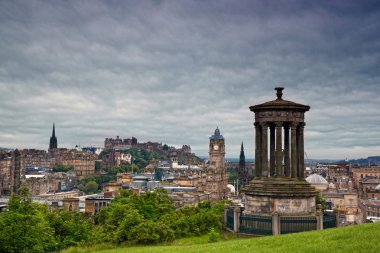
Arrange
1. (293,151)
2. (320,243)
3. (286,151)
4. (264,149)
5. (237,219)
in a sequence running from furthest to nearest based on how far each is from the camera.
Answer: (286,151) → (264,149) → (293,151) → (237,219) → (320,243)

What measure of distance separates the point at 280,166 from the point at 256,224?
3383mm

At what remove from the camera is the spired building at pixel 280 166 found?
21438 millimetres

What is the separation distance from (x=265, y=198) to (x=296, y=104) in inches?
205

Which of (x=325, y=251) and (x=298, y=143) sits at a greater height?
(x=298, y=143)

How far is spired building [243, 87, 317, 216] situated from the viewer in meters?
21.4

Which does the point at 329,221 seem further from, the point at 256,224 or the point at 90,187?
the point at 90,187

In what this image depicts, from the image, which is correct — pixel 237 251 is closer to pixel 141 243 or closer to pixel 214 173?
pixel 141 243

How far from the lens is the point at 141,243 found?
24.1 m

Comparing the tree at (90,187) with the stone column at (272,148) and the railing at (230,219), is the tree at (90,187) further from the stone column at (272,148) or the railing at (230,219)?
the railing at (230,219)

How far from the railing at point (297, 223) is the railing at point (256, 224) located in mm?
631

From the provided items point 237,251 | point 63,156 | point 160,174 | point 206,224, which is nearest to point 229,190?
point 160,174

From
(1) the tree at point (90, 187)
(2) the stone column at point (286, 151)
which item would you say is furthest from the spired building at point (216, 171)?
(2) the stone column at point (286, 151)

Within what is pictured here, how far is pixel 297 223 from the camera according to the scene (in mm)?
20438

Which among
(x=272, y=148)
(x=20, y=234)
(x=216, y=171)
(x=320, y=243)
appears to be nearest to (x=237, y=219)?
(x=272, y=148)
